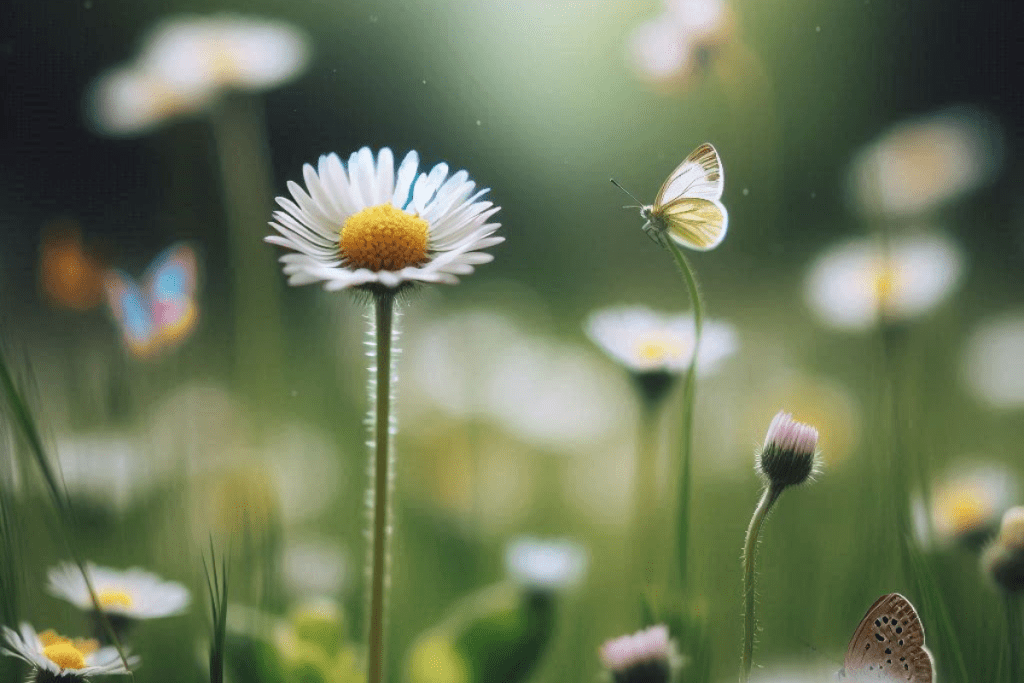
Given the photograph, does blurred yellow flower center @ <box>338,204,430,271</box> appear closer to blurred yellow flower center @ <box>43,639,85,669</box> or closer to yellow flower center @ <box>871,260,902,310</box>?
blurred yellow flower center @ <box>43,639,85,669</box>

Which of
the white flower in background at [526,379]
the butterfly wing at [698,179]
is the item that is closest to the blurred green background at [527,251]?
the white flower in background at [526,379]

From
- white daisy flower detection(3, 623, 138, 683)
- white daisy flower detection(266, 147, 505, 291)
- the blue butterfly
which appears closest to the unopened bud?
white daisy flower detection(266, 147, 505, 291)

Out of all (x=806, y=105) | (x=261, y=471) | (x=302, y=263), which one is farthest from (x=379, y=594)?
(x=806, y=105)

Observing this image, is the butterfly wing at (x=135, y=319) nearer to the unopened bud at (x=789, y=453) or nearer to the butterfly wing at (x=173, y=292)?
the butterfly wing at (x=173, y=292)

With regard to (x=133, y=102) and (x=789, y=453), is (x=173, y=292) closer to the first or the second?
(x=133, y=102)

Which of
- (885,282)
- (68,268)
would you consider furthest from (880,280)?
(68,268)

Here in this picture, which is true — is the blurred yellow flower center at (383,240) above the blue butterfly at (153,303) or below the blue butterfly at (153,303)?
above
